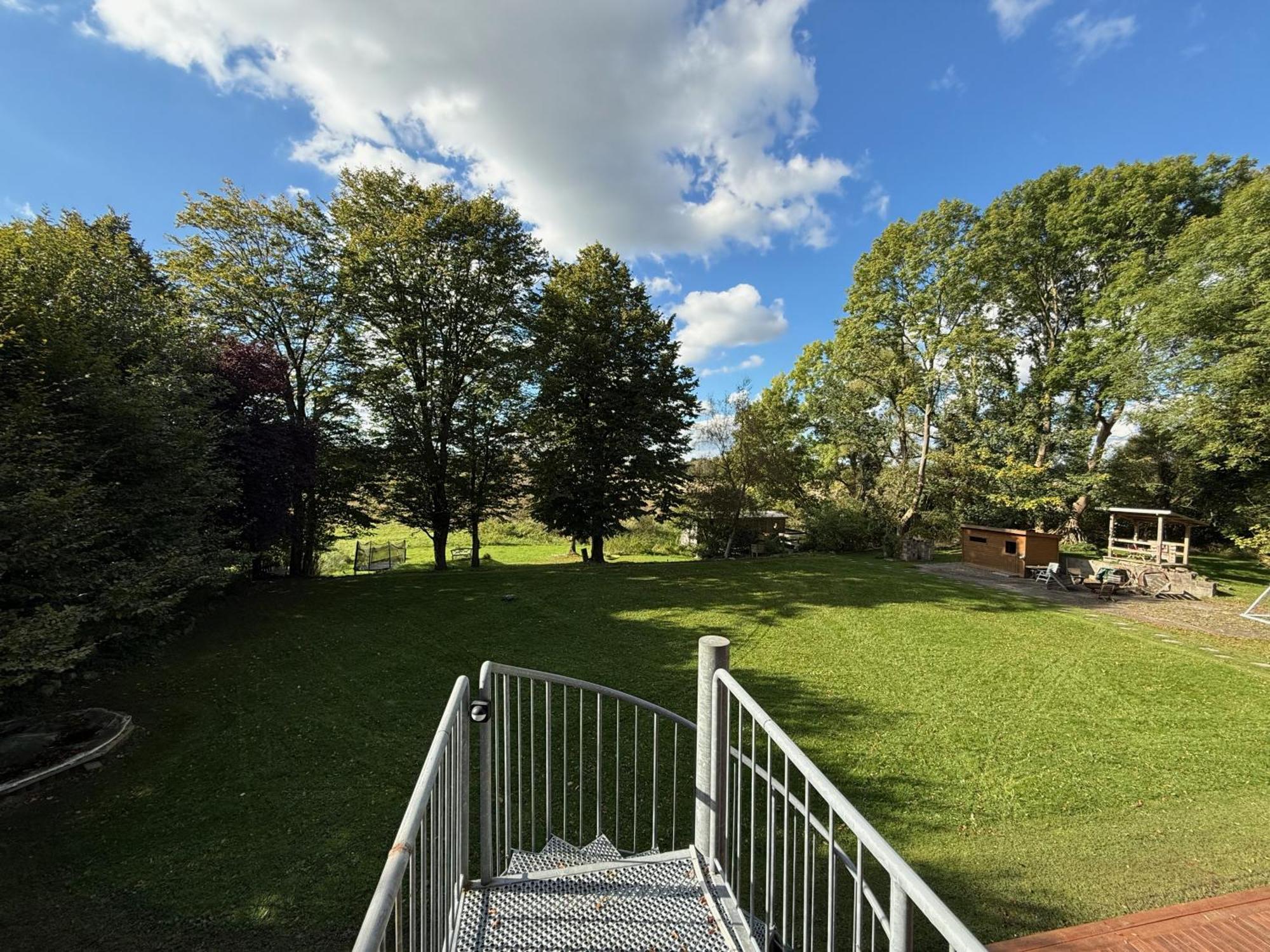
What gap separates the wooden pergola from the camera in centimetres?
1251

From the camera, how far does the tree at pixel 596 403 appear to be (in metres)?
14.5

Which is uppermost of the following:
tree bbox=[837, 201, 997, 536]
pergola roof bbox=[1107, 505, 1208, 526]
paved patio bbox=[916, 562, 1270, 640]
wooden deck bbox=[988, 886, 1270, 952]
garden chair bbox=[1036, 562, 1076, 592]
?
tree bbox=[837, 201, 997, 536]

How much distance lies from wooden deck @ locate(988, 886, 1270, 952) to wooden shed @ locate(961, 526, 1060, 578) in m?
13.2

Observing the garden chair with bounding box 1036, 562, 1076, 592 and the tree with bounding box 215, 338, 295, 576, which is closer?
the tree with bounding box 215, 338, 295, 576

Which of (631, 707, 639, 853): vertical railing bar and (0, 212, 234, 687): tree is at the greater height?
(0, 212, 234, 687): tree

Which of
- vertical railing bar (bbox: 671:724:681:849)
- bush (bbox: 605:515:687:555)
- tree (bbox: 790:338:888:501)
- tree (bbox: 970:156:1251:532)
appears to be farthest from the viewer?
bush (bbox: 605:515:687:555)

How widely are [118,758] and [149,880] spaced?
2.12 m

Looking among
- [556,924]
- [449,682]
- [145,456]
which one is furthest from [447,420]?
[556,924]

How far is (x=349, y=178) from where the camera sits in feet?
43.0

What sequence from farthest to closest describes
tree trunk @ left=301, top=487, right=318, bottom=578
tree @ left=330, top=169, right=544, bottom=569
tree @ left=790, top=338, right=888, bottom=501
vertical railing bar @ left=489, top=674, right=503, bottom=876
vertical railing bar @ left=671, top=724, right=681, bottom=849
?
1. tree @ left=790, top=338, right=888, bottom=501
2. tree @ left=330, top=169, right=544, bottom=569
3. tree trunk @ left=301, top=487, right=318, bottom=578
4. vertical railing bar @ left=671, top=724, right=681, bottom=849
5. vertical railing bar @ left=489, top=674, right=503, bottom=876

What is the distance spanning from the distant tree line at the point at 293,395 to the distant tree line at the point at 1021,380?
4804 millimetres

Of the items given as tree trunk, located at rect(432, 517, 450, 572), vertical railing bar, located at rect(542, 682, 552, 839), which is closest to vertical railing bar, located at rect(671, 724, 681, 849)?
vertical railing bar, located at rect(542, 682, 552, 839)

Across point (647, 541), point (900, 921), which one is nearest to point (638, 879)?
point (900, 921)

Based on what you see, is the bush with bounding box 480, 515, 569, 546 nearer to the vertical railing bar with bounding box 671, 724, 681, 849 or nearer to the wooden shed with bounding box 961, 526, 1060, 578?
the vertical railing bar with bounding box 671, 724, 681, 849
